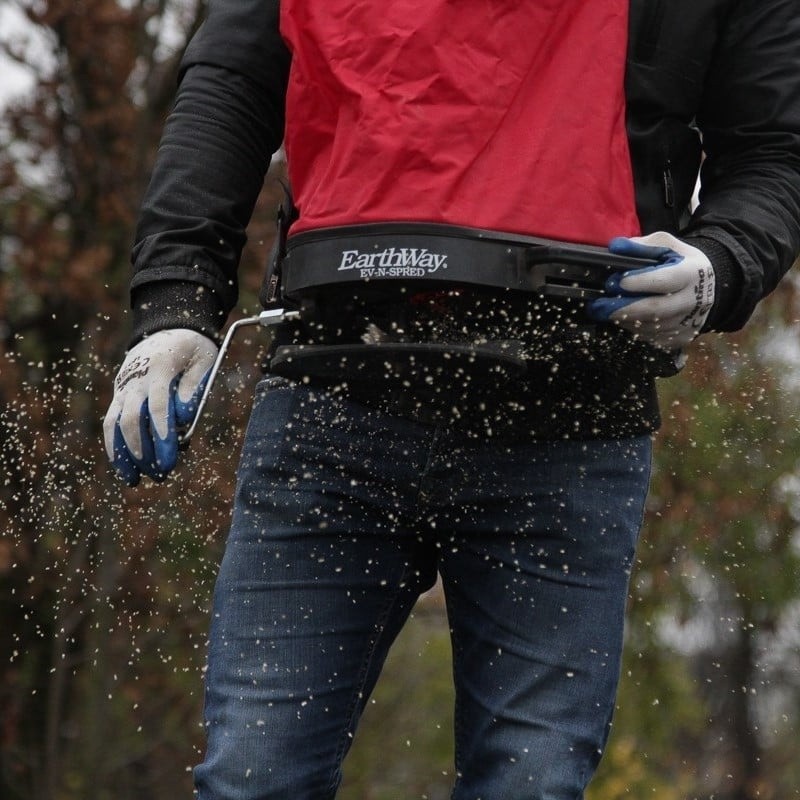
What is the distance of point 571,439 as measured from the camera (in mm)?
1845

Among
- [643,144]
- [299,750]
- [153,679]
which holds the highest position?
[643,144]

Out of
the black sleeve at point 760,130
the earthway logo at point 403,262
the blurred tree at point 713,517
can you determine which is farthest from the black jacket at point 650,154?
the blurred tree at point 713,517

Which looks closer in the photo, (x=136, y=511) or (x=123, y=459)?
(x=123, y=459)

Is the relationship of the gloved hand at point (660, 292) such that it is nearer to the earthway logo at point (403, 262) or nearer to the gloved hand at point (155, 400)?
the earthway logo at point (403, 262)

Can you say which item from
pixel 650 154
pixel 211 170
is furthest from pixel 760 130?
Result: pixel 211 170

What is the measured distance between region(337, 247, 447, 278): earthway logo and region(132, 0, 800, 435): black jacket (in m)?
0.25

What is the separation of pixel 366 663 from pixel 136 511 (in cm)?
282

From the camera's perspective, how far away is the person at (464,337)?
171 centimetres

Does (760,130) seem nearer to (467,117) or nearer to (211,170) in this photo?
(467,117)

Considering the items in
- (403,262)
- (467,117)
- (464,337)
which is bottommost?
(464,337)

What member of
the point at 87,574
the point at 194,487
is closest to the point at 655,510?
the point at 194,487

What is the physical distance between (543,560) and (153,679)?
167 inches

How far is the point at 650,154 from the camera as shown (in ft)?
6.07

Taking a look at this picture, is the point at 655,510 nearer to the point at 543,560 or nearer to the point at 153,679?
the point at 153,679
